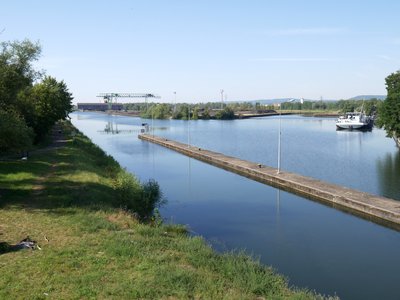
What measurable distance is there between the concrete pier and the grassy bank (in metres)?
10.5

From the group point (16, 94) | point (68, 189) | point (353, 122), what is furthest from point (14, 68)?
point (353, 122)

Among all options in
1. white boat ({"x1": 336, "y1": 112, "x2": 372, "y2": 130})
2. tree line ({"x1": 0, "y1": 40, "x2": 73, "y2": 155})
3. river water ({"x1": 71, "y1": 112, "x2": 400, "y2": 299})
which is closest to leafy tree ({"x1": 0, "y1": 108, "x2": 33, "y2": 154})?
tree line ({"x1": 0, "y1": 40, "x2": 73, "y2": 155})

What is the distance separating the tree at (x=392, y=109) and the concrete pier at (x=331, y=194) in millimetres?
24066

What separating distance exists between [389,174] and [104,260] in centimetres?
3109

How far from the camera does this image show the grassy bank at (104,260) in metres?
9.65

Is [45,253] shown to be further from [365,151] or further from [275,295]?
[365,151]

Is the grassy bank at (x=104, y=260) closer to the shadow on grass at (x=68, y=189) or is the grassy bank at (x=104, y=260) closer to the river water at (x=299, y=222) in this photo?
the shadow on grass at (x=68, y=189)

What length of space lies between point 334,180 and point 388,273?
1764 cm

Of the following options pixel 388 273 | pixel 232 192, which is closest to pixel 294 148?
pixel 232 192

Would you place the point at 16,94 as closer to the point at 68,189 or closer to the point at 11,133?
the point at 11,133

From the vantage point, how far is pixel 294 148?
55.2 metres

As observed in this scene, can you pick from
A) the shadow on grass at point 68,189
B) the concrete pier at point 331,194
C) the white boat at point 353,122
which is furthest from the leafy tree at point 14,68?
the white boat at point 353,122

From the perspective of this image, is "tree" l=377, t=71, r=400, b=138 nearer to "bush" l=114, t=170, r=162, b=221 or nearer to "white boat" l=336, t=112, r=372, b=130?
"white boat" l=336, t=112, r=372, b=130

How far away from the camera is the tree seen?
5241 centimetres
